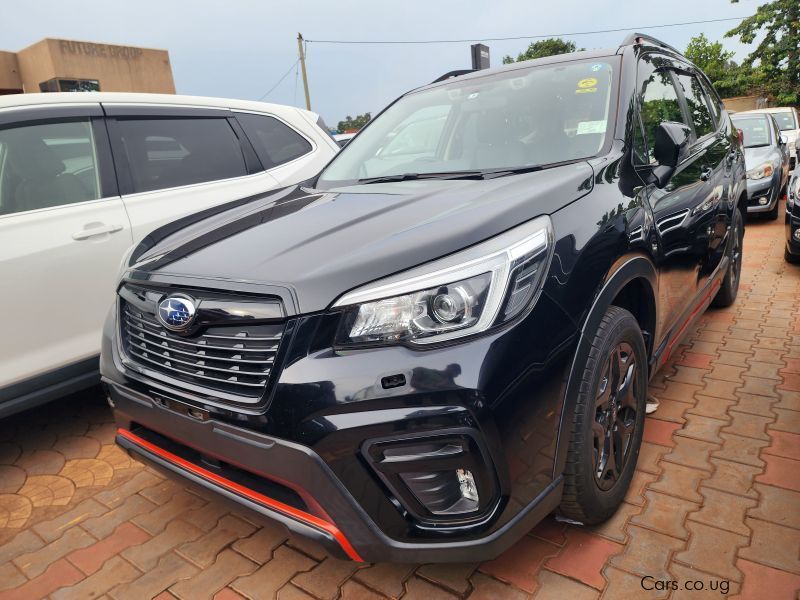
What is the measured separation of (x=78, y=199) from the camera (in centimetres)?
304

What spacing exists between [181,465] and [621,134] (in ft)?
6.67

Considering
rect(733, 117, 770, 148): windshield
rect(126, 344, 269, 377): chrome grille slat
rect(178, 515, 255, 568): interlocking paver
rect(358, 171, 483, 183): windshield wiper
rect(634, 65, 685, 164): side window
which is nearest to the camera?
rect(126, 344, 269, 377): chrome grille slat

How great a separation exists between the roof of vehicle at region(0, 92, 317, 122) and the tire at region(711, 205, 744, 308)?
3255mm

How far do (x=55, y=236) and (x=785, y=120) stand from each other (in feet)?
44.9

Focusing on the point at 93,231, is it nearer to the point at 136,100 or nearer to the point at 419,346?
the point at 136,100

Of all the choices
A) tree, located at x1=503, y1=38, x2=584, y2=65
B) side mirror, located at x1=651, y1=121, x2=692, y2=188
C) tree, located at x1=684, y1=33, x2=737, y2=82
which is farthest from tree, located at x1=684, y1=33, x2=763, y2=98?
side mirror, located at x1=651, y1=121, x2=692, y2=188

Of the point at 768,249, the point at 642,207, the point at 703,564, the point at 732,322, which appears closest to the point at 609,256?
the point at 642,207

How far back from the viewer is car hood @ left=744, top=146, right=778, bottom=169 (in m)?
7.49

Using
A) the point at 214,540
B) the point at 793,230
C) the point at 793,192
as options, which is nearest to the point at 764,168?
the point at 793,192

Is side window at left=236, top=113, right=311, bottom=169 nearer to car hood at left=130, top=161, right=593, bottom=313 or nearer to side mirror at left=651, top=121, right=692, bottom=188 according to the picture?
car hood at left=130, top=161, right=593, bottom=313

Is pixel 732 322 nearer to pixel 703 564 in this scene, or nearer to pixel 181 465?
pixel 703 564

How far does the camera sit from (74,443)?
3.12m

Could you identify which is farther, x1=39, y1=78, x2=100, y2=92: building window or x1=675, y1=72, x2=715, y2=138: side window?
x1=39, y1=78, x2=100, y2=92: building window

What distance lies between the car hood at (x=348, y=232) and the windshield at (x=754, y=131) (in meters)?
7.80
